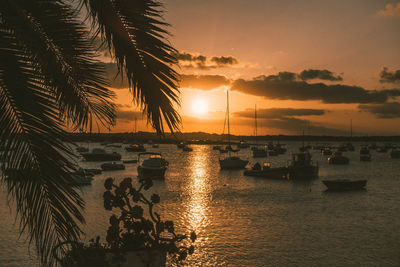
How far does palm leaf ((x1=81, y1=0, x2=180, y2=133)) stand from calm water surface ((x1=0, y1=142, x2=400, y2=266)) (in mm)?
14798

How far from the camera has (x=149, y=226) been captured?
5332mm

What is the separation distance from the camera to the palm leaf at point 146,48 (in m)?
4.96

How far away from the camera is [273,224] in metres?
28.6

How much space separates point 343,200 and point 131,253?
40.3m

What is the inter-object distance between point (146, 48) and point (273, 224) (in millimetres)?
25775

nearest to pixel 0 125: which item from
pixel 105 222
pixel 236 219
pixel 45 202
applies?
pixel 45 202

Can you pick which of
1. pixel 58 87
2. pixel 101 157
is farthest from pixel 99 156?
pixel 58 87

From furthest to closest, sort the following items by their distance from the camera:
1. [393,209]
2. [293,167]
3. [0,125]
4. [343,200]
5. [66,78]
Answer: [293,167] < [343,200] < [393,209] < [66,78] < [0,125]

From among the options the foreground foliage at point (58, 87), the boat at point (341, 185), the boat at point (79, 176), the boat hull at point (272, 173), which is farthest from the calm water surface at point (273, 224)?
the foreground foliage at point (58, 87)

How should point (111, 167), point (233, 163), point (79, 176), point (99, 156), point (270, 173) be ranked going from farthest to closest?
point (99, 156) < point (233, 163) < point (111, 167) < point (270, 173) < point (79, 176)

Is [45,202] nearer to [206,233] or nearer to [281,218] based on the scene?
[206,233]

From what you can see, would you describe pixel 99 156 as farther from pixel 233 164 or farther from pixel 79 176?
pixel 79 176

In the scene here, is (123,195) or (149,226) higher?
(123,195)

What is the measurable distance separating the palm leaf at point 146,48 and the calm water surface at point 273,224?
48.6ft
